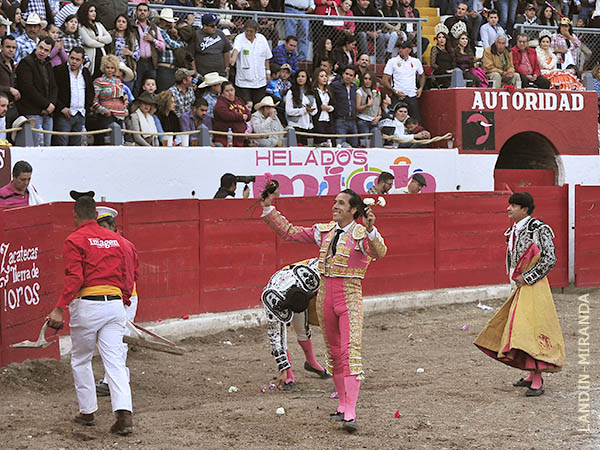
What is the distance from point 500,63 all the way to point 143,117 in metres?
6.70

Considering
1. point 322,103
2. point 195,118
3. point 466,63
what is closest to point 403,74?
point 466,63

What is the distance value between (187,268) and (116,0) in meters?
3.78

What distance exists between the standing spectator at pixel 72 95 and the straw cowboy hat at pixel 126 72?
45 cm

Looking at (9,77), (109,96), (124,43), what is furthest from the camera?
(124,43)

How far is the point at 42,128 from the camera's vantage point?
1218 centimetres

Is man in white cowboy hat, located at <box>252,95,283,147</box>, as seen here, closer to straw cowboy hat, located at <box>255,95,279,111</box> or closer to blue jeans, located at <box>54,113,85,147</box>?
straw cowboy hat, located at <box>255,95,279,111</box>

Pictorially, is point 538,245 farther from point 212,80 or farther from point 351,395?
point 212,80

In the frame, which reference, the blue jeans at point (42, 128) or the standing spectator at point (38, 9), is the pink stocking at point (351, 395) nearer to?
the blue jeans at point (42, 128)

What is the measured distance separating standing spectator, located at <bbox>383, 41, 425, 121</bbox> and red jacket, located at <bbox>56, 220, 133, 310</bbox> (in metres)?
9.70

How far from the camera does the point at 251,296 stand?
12.1 m

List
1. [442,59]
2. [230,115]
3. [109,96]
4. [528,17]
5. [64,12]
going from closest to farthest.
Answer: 1. [109,96]
2. [64,12]
3. [230,115]
4. [442,59]
5. [528,17]

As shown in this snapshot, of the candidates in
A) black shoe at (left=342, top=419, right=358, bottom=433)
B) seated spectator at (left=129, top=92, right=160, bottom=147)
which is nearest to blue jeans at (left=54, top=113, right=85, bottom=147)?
seated spectator at (left=129, top=92, right=160, bottom=147)

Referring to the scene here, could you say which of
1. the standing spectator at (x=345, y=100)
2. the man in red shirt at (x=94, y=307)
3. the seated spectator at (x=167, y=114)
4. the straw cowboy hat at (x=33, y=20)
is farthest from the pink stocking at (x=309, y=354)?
the standing spectator at (x=345, y=100)

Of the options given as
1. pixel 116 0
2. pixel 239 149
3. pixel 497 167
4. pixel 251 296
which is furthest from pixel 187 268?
pixel 497 167
